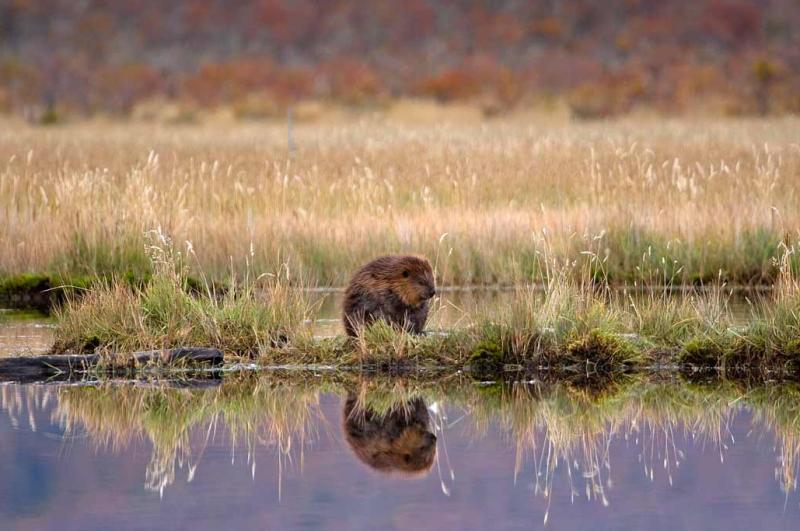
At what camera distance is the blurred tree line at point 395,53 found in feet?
228

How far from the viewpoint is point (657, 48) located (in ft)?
286

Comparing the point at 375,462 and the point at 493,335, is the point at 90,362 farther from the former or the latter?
the point at 375,462

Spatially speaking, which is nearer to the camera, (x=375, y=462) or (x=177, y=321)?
(x=375, y=462)

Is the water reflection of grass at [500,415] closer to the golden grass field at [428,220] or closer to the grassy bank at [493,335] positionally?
the grassy bank at [493,335]

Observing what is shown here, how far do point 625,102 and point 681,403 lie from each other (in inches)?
2154

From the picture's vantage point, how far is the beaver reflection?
8.05 metres

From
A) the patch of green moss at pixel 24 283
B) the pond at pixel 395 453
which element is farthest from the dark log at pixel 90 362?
the patch of green moss at pixel 24 283

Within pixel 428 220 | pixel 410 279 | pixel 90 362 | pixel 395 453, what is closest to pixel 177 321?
pixel 90 362

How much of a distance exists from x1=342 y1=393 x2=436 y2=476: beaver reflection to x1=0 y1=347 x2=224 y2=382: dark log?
1.57 metres

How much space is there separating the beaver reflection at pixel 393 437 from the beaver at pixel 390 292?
1.21m

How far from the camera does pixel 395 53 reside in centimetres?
9238

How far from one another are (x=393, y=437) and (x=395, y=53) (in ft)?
279

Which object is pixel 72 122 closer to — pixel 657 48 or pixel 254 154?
pixel 254 154

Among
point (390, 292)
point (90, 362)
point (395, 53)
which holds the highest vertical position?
point (395, 53)
